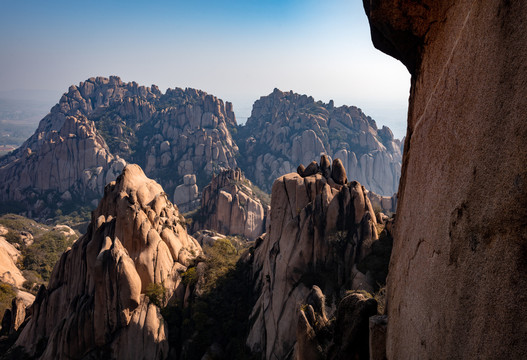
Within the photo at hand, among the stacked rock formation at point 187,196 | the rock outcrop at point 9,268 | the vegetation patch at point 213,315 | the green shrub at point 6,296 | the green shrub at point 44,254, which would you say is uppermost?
the vegetation patch at point 213,315

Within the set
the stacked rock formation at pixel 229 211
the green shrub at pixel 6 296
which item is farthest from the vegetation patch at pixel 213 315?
the stacked rock formation at pixel 229 211

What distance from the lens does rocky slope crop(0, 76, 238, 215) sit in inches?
4985

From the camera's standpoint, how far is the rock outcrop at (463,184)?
15.1ft

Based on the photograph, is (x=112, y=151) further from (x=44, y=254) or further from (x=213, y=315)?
(x=213, y=315)

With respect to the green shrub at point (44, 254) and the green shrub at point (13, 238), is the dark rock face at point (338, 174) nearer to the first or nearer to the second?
the green shrub at point (44, 254)

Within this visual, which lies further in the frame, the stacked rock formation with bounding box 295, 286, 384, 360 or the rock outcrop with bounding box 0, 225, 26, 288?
the rock outcrop with bounding box 0, 225, 26, 288

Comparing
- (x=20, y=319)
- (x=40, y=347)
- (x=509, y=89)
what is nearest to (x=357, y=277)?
(x=509, y=89)

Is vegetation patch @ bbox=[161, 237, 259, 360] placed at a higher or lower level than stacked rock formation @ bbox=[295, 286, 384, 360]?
lower

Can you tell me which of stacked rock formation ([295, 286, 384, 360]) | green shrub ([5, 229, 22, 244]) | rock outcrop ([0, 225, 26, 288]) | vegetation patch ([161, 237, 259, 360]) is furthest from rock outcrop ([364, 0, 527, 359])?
green shrub ([5, 229, 22, 244])

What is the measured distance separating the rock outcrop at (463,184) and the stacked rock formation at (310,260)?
1763 centimetres

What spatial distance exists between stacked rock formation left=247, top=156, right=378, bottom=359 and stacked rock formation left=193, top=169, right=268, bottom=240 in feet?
202

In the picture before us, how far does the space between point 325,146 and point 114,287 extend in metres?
149

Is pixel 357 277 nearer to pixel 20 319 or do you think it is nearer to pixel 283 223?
pixel 283 223

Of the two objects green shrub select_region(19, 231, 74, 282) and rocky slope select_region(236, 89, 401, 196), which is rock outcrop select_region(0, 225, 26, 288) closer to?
green shrub select_region(19, 231, 74, 282)
